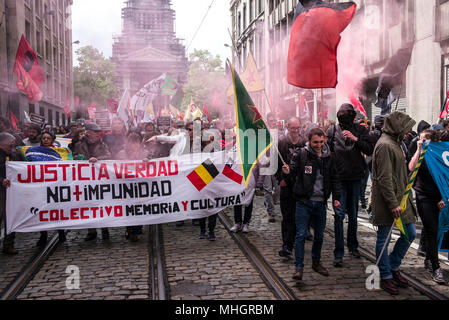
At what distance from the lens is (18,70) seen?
34.7ft

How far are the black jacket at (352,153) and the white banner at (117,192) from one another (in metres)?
2.02

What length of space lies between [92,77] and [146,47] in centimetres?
3188

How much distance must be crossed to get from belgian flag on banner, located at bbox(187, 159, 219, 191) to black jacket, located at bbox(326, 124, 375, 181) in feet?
7.13

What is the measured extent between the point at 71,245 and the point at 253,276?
3.10 metres

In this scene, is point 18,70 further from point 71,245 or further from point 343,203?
point 343,203

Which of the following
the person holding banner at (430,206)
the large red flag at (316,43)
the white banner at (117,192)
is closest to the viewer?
the person holding banner at (430,206)

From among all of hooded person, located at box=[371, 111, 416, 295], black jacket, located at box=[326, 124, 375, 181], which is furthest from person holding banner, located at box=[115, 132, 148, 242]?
hooded person, located at box=[371, 111, 416, 295]

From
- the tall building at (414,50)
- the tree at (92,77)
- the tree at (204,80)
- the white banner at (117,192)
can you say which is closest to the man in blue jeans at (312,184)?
the white banner at (117,192)

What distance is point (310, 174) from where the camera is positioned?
5.05 meters

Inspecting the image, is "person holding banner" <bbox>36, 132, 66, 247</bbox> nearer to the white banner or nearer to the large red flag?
the white banner

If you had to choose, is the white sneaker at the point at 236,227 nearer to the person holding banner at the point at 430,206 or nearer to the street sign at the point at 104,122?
the person holding banner at the point at 430,206

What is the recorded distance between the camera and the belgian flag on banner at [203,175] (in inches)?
275

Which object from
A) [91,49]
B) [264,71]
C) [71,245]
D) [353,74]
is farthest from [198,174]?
[91,49]

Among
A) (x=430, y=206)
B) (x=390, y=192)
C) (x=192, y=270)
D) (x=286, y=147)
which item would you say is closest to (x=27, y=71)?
(x=286, y=147)
